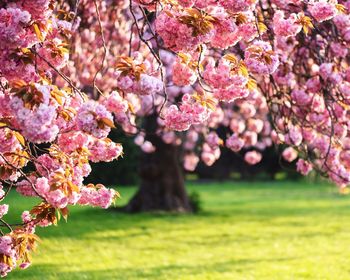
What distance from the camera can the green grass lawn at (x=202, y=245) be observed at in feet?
28.7

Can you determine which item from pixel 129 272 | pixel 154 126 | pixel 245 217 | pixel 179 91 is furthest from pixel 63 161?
pixel 245 217

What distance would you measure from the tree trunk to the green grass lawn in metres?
0.61

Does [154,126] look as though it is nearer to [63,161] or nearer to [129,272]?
[129,272]

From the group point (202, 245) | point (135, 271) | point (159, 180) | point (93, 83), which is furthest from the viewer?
point (159, 180)

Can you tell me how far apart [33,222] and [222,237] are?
8.13 meters

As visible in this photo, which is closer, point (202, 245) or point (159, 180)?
point (202, 245)

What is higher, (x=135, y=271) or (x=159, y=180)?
(x=159, y=180)

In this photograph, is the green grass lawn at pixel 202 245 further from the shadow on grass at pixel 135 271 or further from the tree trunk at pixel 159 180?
the tree trunk at pixel 159 180

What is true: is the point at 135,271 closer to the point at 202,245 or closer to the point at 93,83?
the point at 202,245

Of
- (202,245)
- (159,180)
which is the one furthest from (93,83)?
(159,180)

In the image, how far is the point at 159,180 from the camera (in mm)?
15859

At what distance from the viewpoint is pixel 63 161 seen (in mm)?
4176

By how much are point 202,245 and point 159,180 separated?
467cm

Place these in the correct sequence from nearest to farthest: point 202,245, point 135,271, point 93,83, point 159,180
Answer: point 93,83, point 135,271, point 202,245, point 159,180
